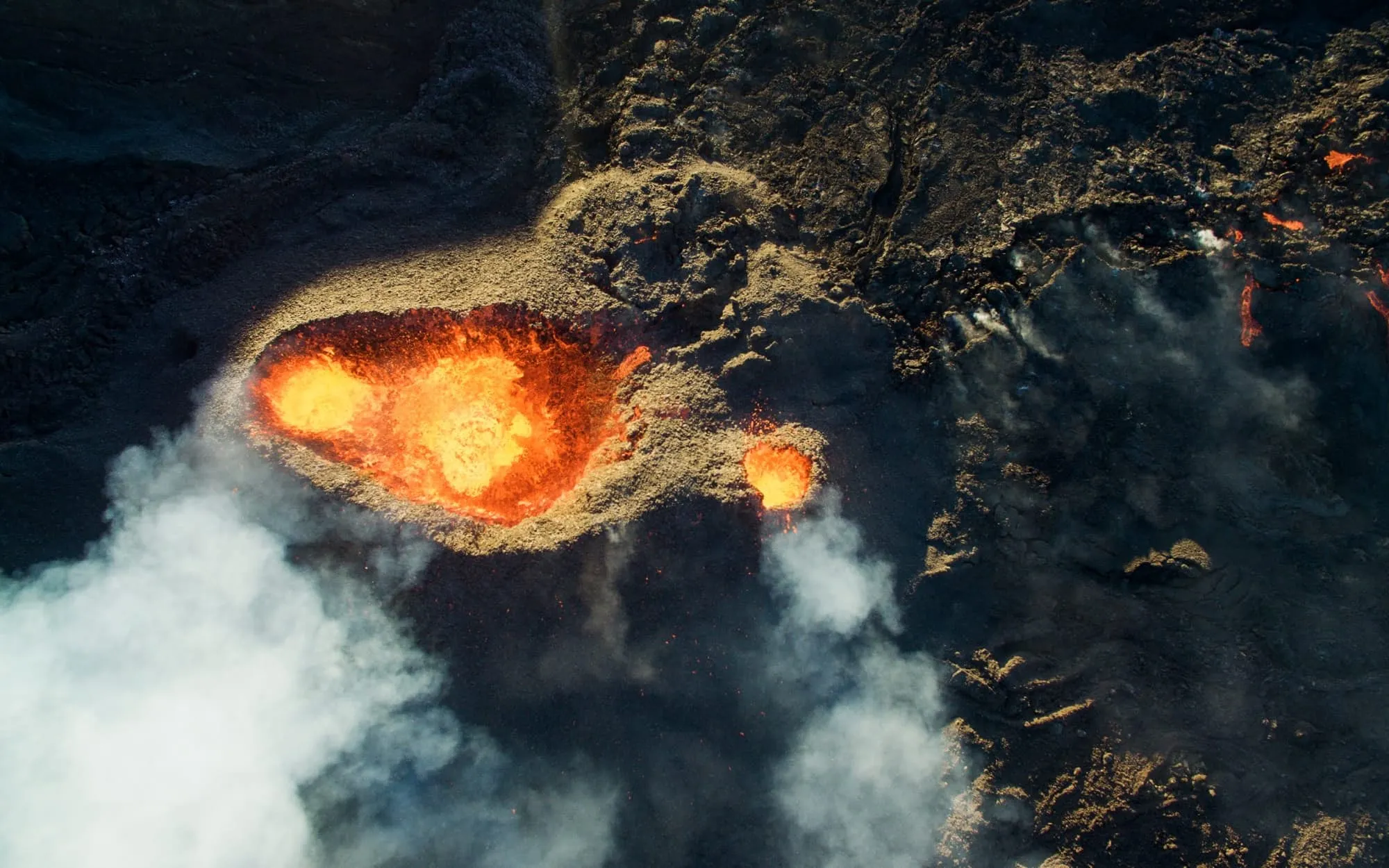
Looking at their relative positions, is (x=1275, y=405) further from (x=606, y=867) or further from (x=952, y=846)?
(x=606, y=867)

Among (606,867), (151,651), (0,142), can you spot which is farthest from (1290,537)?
(0,142)

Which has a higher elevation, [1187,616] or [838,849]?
[1187,616]

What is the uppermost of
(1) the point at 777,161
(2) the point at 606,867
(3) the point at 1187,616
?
(1) the point at 777,161

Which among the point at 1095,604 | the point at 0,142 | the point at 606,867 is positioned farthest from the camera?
the point at 0,142

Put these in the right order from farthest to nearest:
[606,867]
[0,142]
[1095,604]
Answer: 1. [0,142]
2. [1095,604]
3. [606,867]

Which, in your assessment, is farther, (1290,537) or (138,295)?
(138,295)

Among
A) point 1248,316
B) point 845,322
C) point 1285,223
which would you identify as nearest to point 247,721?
point 845,322

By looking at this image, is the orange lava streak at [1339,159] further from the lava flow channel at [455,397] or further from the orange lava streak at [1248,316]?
the lava flow channel at [455,397]

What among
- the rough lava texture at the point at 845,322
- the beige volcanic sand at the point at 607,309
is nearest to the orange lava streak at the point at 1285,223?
the rough lava texture at the point at 845,322
